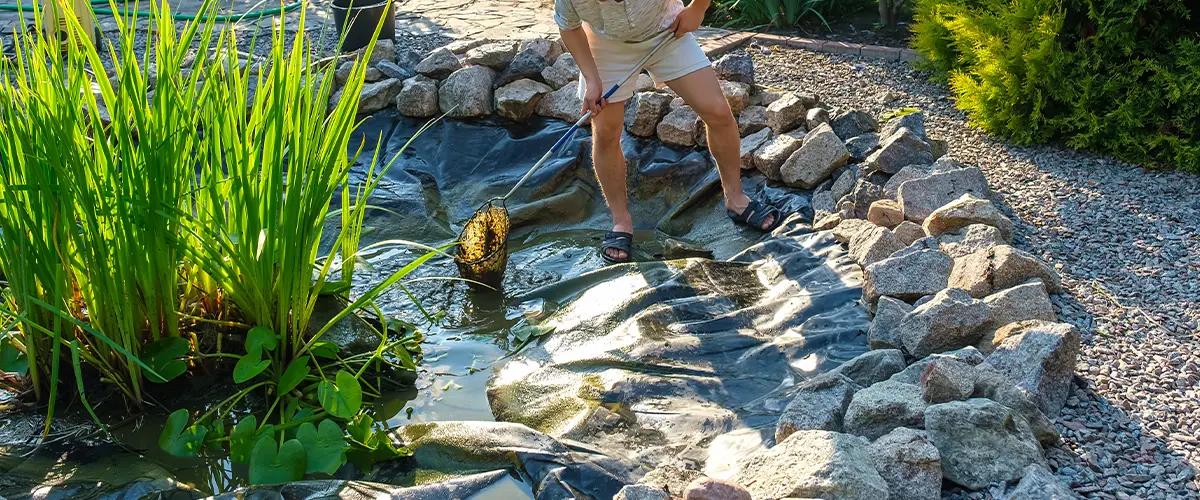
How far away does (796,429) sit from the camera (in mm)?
2199

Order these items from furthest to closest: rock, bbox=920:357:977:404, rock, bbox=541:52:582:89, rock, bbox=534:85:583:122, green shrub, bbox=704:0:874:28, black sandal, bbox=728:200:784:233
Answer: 1. green shrub, bbox=704:0:874:28
2. rock, bbox=541:52:582:89
3. rock, bbox=534:85:583:122
4. black sandal, bbox=728:200:784:233
5. rock, bbox=920:357:977:404

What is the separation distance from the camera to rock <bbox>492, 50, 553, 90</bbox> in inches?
193

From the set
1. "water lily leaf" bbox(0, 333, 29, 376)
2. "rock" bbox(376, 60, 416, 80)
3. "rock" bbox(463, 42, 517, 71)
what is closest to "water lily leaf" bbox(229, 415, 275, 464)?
"water lily leaf" bbox(0, 333, 29, 376)

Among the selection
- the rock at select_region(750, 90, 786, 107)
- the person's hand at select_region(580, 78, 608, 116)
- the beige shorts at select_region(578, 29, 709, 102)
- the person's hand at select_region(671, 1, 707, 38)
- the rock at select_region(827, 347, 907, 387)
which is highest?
the person's hand at select_region(671, 1, 707, 38)

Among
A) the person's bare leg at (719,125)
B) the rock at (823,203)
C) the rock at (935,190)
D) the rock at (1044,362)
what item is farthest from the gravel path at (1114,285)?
the person's bare leg at (719,125)

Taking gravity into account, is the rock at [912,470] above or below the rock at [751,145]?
above

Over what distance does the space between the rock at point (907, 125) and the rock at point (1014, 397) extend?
1.79 m

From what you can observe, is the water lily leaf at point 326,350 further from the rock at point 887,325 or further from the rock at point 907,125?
the rock at point 907,125

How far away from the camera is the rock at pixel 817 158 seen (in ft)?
12.5

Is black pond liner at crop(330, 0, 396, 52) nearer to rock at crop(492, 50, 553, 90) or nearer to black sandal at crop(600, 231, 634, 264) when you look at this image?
rock at crop(492, 50, 553, 90)

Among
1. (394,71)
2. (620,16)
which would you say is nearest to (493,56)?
(394,71)

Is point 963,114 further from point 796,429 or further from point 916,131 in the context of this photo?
point 796,429

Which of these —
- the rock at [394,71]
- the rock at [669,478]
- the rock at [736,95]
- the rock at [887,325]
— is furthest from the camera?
the rock at [394,71]

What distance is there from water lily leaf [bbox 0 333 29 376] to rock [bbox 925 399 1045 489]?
85.0 inches
